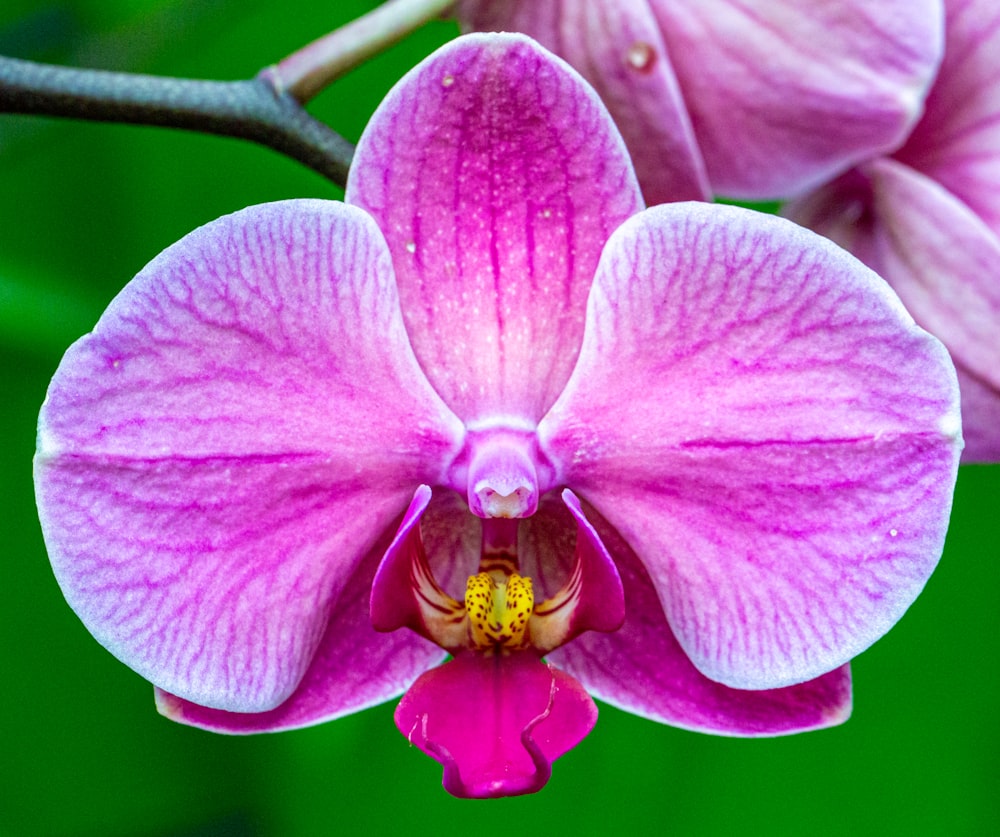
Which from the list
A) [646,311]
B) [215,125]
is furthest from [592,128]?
[215,125]

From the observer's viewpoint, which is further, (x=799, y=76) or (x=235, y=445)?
(x=799, y=76)

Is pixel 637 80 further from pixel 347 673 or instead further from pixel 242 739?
pixel 242 739

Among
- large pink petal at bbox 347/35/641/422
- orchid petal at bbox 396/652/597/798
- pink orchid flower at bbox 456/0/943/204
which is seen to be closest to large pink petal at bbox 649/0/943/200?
pink orchid flower at bbox 456/0/943/204

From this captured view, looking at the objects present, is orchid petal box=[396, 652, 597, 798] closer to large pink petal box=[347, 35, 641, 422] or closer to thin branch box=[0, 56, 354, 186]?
large pink petal box=[347, 35, 641, 422]

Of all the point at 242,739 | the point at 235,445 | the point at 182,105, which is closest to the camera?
the point at 235,445

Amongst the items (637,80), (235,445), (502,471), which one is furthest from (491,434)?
(637,80)

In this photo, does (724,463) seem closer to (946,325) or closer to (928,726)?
(946,325)

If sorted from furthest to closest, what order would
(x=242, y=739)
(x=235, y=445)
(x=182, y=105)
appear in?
(x=242, y=739)
(x=182, y=105)
(x=235, y=445)
